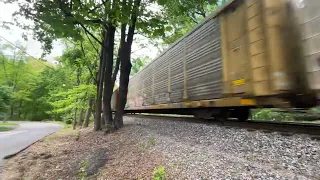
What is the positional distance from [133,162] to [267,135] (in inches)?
114

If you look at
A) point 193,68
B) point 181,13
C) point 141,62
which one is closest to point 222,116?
point 193,68

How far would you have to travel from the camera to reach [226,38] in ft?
19.3

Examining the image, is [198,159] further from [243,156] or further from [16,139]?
[16,139]

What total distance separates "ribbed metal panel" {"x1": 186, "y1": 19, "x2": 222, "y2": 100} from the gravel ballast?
130cm

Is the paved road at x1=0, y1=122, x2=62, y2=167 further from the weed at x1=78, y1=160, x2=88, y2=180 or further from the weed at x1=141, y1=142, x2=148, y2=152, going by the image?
the weed at x1=141, y1=142, x2=148, y2=152

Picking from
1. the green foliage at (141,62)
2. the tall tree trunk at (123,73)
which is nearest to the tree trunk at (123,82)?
the tall tree trunk at (123,73)

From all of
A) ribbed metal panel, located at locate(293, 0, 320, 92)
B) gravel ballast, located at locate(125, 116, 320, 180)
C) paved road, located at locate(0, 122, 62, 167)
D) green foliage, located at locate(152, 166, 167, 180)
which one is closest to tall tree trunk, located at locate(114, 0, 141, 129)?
paved road, located at locate(0, 122, 62, 167)

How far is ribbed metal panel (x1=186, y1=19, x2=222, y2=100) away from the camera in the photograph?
6.36 meters

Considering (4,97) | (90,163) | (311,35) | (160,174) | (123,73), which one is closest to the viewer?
(311,35)

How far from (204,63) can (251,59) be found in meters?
2.45

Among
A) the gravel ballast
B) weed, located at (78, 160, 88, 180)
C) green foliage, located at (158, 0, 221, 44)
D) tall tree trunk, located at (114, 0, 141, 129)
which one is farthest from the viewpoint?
tall tree trunk, located at (114, 0, 141, 129)

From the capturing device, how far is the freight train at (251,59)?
3.44m

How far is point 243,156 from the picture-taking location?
174 inches

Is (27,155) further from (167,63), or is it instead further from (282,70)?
(282,70)
